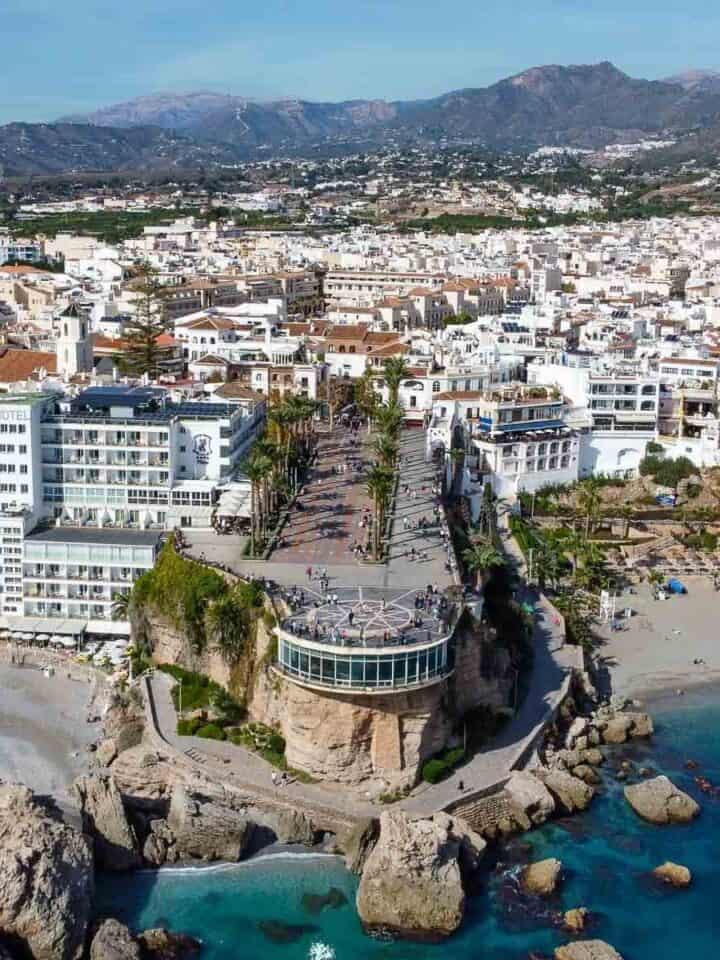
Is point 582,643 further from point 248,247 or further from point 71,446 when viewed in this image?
point 248,247

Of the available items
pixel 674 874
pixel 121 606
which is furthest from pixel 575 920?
pixel 121 606

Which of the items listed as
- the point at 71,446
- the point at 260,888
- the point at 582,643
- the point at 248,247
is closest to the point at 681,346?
the point at 582,643

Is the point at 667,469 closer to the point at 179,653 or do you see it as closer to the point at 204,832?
the point at 179,653

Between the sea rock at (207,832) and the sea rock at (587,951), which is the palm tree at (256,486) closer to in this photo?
the sea rock at (207,832)

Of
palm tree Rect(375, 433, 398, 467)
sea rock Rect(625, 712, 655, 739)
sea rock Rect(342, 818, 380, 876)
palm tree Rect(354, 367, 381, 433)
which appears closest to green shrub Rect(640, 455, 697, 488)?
palm tree Rect(354, 367, 381, 433)

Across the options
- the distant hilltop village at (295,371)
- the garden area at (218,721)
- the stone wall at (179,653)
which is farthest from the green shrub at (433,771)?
the distant hilltop village at (295,371)

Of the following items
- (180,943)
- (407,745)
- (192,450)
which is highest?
(192,450)
